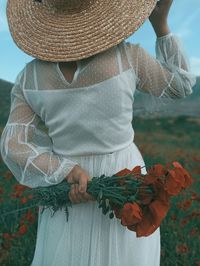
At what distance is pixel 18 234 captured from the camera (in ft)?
13.7

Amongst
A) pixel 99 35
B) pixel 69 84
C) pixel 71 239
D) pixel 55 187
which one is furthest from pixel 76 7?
pixel 71 239

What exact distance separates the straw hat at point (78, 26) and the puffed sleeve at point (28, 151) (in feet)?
0.63

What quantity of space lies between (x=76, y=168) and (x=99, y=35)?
0.53 m

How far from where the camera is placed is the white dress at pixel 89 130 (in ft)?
7.75

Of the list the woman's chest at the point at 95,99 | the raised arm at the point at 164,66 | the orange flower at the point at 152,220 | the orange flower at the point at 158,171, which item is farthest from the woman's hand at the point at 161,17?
the orange flower at the point at 152,220

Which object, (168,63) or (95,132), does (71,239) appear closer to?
(95,132)

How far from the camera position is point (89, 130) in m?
2.38

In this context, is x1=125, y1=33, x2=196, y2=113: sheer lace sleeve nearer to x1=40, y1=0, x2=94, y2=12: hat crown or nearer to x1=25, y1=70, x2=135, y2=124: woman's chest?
x1=25, y1=70, x2=135, y2=124: woman's chest

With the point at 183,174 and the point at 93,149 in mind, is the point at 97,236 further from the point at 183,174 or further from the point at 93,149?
the point at 183,174

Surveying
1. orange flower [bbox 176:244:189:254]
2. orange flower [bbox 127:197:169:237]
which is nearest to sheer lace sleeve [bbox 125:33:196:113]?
orange flower [bbox 127:197:169:237]

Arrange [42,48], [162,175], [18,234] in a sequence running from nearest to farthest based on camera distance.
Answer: [162,175]
[42,48]
[18,234]

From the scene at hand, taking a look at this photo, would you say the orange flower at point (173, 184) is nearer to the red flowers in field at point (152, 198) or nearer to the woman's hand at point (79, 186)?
the red flowers in field at point (152, 198)

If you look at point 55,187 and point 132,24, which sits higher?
point 132,24

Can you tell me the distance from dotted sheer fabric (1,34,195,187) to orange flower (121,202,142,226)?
11.8 inches
